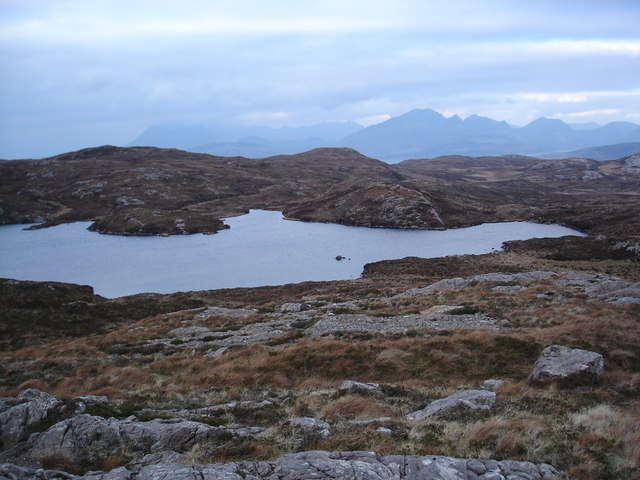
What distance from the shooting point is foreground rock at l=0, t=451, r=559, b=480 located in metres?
8.83

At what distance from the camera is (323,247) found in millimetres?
98750

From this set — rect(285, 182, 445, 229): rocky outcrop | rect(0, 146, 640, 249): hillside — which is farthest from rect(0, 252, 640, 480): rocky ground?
rect(285, 182, 445, 229): rocky outcrop

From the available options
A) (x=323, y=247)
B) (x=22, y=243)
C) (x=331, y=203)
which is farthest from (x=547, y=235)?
(x=22, y=243)

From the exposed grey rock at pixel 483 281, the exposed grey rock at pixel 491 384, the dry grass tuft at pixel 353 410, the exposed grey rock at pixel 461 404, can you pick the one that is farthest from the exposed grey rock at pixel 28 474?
the exposed grey rock at pixel 483 281

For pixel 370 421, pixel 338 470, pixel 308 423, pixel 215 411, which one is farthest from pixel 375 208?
pixel 338 470

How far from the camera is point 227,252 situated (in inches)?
3765

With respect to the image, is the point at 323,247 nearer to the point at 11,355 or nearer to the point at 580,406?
the point at 11,355

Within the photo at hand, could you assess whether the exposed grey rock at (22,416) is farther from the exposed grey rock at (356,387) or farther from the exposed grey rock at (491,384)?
the exposed grey rock at (491,384)

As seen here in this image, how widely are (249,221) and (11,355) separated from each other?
10337 centimetres

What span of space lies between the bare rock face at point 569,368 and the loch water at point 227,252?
5665cm

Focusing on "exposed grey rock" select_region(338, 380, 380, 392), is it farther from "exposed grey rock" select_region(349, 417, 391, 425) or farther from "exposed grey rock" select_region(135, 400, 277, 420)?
"exposed grey rock" select_region(349, 417, 391, 425)

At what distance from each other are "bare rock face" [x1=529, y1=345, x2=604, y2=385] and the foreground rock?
351 inches

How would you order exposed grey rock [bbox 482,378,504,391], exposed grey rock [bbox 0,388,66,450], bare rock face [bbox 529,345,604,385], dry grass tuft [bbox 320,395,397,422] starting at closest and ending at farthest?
1. exposed grey rock [bbox 0,388,66,450]
2. dry grass tuft [bbox 320,395,397,422]
3. bare rock face [bbox 529,345,604,385]
4. exposed grey rock [bbox 482,378,504,391]

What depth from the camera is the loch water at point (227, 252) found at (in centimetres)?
7644
